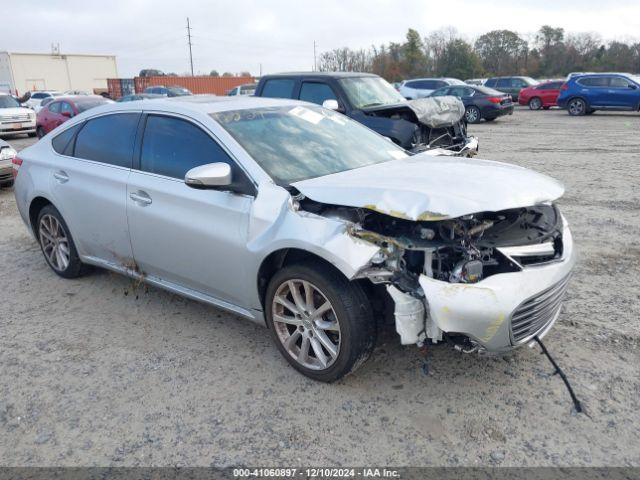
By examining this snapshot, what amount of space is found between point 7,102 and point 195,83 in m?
24.2

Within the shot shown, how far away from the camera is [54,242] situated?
5.00m

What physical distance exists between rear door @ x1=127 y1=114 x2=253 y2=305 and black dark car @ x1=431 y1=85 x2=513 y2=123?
58.2ft

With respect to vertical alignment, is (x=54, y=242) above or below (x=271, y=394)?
above

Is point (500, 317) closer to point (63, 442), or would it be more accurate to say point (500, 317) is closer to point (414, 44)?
point (63, 442)

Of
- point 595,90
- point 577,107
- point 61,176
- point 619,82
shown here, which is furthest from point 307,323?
point 577,107

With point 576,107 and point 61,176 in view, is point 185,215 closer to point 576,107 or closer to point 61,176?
point 61,176

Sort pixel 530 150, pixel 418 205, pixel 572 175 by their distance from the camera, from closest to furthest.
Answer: pixel 418 205, pixel 572 175, pixel 530 150

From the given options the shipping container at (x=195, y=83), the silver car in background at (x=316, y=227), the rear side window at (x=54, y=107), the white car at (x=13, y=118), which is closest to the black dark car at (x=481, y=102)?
the rear side window at (x=54, y=107)

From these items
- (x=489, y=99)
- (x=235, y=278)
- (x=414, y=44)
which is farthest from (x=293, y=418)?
(x=414, y=44)

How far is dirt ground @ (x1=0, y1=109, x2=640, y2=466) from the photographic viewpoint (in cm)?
268

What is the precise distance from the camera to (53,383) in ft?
11.0

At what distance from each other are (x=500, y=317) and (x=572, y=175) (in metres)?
A: 7.47

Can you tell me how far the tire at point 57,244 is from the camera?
4.81m

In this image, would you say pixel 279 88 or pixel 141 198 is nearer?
pixel 141 198
